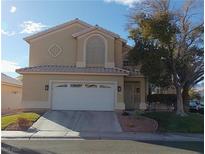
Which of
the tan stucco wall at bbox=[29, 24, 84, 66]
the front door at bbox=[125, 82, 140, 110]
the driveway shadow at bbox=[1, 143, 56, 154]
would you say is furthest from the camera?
the front door at bbox=[125, 82, 140, 110]

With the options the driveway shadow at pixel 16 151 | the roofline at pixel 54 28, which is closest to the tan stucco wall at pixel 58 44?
the roofline at pixel 54 28

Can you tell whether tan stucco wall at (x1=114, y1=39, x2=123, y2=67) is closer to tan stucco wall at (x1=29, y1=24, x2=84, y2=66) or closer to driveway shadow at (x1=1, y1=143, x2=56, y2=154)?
tan stucco wall at (x1=29, y1=24, x2=84, y2=66)

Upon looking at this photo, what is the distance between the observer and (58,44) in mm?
29797

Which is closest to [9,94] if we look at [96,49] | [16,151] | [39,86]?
[39,86]

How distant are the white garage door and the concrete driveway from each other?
3.20 feet

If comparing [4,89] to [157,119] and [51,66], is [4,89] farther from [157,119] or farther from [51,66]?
[157,119]

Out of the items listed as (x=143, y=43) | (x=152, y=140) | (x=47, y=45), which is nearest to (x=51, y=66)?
(x=47, y=45)

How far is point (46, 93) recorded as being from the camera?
27562 mm

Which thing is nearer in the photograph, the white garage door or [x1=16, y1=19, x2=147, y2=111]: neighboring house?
the white garage door

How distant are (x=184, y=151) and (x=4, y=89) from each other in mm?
22150

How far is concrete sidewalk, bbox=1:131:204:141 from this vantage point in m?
17.7

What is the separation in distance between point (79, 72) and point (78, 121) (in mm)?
5373

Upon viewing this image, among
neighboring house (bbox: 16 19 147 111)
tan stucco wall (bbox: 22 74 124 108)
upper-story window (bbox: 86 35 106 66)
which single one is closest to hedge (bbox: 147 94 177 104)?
neighboring house (bbox: 16 19 147 111)

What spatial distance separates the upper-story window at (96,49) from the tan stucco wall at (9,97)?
827cm
